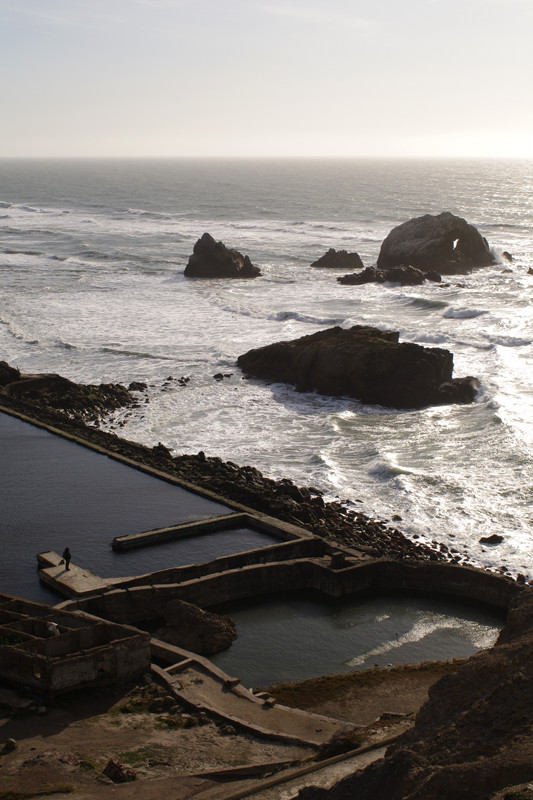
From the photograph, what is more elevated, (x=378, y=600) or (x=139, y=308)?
(x=139, y=308)

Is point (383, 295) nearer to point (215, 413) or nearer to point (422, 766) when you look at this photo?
point (215, 413)

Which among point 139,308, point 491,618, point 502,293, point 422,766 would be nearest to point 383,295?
point 502,293

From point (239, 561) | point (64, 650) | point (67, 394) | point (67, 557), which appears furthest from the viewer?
point (67, 394)

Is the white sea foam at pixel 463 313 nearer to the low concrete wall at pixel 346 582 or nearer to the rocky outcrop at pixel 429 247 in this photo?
the rocky outcrop at pixel 429 247

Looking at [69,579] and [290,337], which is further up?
[290,337]

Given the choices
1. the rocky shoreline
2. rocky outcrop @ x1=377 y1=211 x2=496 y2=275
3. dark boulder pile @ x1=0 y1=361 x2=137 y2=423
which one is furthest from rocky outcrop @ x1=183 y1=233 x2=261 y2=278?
the rocky shoreline

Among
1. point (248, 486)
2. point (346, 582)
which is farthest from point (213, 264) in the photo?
point (346, 582)

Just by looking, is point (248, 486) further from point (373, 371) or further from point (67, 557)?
point (373, 371)

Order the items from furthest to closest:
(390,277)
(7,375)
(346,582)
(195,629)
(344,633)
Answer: (390,277) < (7,375) < (346,582) < (344,633) < (195,629)
